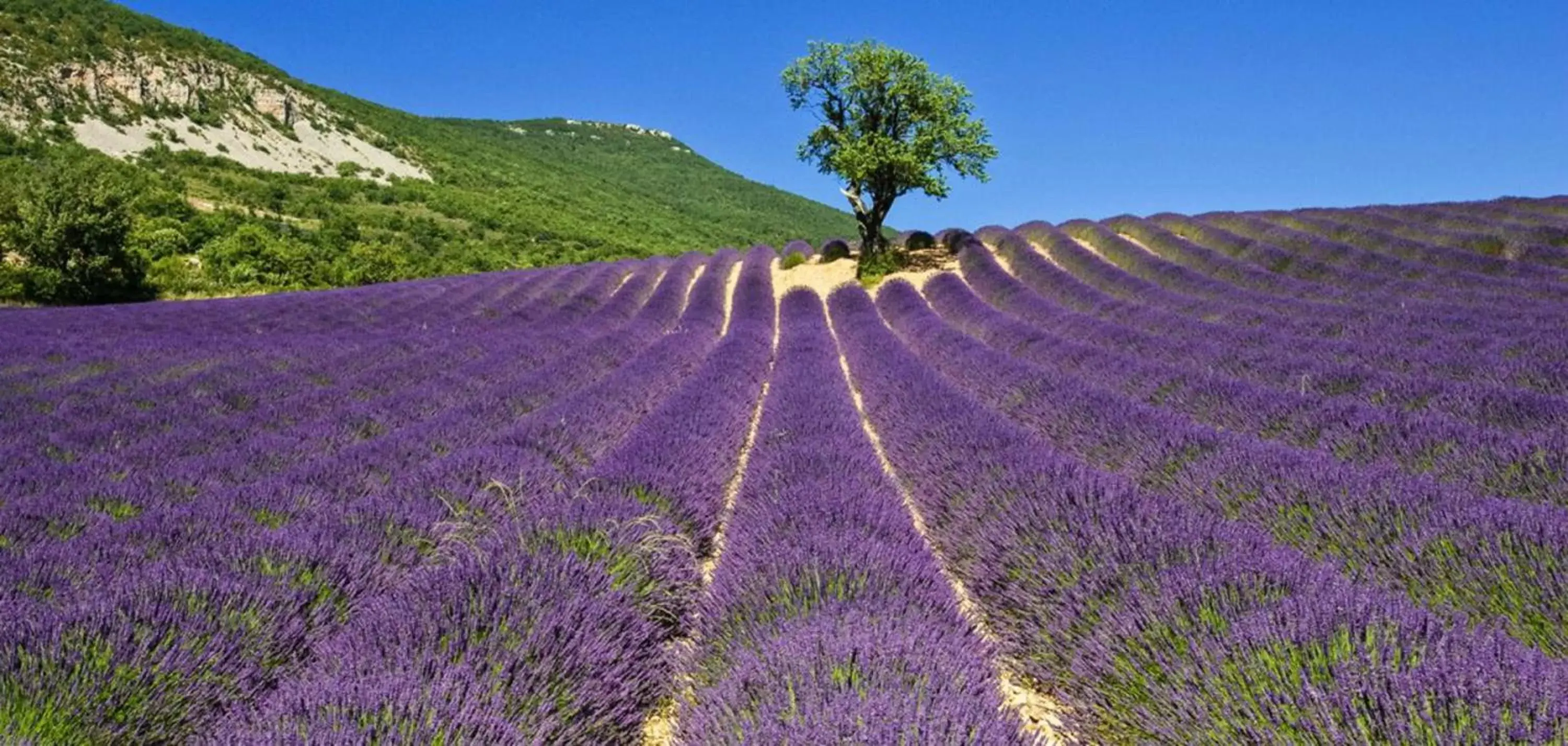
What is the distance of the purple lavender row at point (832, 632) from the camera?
1645mm

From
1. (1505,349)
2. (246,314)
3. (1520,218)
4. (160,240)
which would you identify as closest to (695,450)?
(1505,349)

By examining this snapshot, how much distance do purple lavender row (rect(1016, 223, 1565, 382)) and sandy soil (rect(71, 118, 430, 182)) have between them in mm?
46574

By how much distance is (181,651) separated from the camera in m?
2.02

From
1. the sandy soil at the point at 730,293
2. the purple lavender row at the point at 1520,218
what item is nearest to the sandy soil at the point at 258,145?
the sandy soil at the point at 730,293

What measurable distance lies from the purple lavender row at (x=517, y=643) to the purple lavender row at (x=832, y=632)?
0.77ft

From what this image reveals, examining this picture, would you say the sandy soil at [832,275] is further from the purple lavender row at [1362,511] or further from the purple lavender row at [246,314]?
the purple lavender row at [1362,511]

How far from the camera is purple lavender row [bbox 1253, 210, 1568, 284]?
39.0 feet

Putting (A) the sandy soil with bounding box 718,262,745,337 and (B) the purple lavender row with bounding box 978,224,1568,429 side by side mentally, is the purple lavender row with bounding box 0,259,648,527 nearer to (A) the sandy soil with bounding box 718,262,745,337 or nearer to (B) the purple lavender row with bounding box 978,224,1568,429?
(B) the purple lavender row with bounding box 978,224,1568,429

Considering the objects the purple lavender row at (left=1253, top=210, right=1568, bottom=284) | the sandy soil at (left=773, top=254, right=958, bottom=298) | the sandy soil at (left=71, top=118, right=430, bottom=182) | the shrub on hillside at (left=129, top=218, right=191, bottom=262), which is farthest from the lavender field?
the sandy soil at (left=71, top=118, right=430, bottom=182)

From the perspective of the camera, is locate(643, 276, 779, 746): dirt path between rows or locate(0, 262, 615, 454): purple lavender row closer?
locate(643, 276, 779, 746): dirt path between rows

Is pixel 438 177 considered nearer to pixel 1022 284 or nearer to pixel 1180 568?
pixel 1022 284

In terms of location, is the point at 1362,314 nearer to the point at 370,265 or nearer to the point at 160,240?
the point at 370,265

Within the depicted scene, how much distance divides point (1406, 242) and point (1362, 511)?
15525 millimetres

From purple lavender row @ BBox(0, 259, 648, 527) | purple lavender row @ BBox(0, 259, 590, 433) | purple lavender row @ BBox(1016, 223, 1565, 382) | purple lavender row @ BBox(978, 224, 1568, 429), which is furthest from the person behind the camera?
purple lavender row @ BBox(0, 259, 590, 433)
